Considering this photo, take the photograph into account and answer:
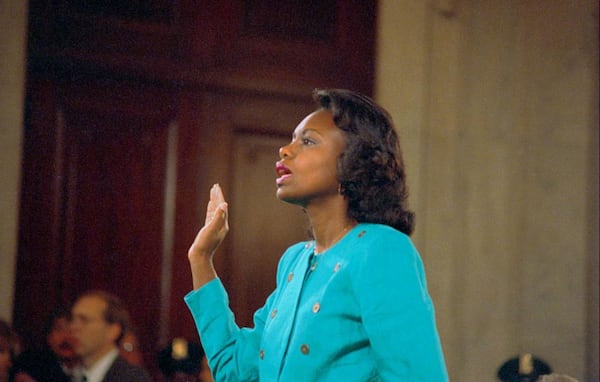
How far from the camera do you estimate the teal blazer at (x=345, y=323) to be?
6.08 ft

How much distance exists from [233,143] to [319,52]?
0.69 meters

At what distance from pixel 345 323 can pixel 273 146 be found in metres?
3.27

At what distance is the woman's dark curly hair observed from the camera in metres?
2.14

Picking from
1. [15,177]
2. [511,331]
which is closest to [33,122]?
[15,177]

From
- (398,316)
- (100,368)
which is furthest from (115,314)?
(398,316)

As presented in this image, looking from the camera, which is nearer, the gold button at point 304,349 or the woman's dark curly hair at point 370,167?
the gold button at point 304,349

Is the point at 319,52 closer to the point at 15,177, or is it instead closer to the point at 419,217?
the point at 419,217

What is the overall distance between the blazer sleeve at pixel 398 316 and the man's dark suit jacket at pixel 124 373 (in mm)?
2193

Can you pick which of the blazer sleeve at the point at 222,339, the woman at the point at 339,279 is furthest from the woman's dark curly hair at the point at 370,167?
the blazer sleeve at the point at 222,339

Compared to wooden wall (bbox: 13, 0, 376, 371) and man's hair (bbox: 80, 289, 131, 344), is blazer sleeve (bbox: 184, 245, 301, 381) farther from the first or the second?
wooden wall (bbox: 13, 0, 376, 371)

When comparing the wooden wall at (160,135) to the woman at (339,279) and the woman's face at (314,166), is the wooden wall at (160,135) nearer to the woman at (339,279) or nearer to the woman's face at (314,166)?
the woman at (339,279)

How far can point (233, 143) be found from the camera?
511cm

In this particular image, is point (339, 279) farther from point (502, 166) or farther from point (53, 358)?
point (502, 166)

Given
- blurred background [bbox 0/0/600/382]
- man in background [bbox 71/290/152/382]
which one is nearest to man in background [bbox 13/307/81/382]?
man in background [bbox 71/290/152/382]
